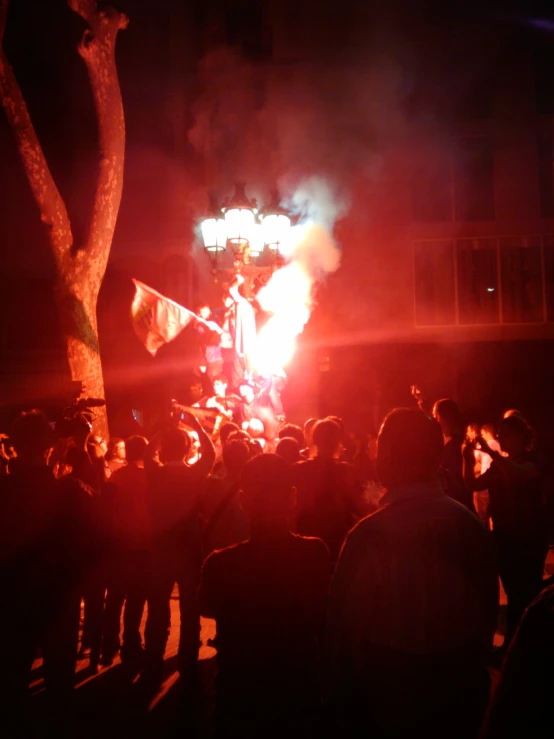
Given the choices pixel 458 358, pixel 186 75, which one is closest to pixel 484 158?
pixel 458 358

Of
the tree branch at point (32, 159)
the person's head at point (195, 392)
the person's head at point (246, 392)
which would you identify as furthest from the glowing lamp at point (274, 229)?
the tree branch at point (32, 159)

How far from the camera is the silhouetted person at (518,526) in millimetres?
4617

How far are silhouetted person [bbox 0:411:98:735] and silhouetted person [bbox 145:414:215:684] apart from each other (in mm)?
1318

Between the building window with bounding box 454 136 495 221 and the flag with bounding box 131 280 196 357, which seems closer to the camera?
the flag with bounding box 131 280 196 357

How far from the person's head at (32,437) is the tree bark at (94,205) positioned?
231 inches

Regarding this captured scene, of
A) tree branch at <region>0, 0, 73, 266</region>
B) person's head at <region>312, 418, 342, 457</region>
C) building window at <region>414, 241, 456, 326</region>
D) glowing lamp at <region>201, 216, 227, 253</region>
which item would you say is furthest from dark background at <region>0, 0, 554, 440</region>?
person's head at <region>312, 418, 342, 457</region>

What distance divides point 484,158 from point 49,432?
1403 centimetres

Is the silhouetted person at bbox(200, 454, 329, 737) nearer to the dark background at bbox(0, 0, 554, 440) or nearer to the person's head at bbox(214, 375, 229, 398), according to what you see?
the person's head at bbox(214, 375, 229, 398)

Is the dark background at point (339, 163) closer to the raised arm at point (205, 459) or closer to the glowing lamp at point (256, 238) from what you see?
the glowing lamp at point (256, 238)

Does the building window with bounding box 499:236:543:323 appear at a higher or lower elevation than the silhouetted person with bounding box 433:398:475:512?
higher

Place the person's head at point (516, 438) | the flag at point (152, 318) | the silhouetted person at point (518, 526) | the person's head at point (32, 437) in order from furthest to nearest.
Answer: the flag at point (152, 318) → the person's head at point (516, 438) → the silhouetted person at point (518, 526) → the person's head at point (32, 437)

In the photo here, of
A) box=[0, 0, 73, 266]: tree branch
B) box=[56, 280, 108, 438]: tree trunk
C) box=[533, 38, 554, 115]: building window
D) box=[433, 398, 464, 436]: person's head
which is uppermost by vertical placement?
box=[533, 38, 554, 115]: building window

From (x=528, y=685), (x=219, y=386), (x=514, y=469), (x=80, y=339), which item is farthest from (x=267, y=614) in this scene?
(x=80, y=339)

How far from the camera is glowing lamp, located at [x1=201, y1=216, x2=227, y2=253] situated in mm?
8336
